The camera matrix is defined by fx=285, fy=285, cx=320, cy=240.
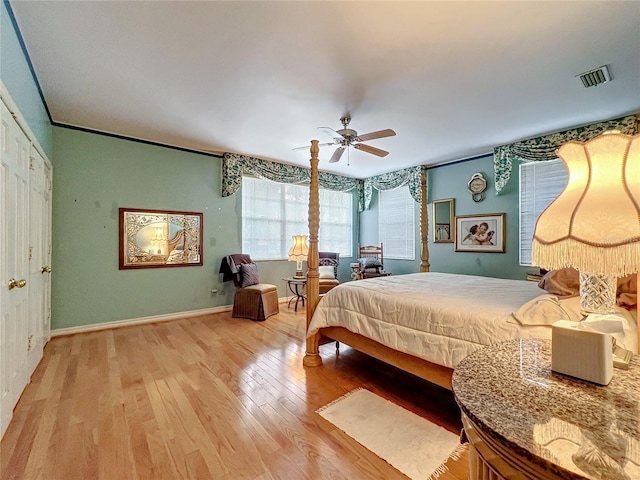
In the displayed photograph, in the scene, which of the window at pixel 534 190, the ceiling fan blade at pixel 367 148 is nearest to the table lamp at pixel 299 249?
the ceiling fan blade at pixel 367 148

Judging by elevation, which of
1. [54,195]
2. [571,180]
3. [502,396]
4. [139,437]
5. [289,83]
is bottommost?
[139,437]

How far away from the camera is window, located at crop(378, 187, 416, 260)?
5.61m

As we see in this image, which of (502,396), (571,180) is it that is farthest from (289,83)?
(502,396)

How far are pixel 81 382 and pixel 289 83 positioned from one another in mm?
3089

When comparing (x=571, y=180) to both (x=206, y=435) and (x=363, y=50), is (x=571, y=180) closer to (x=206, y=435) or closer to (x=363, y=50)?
(x=363, y=50)

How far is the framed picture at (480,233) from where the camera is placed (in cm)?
436

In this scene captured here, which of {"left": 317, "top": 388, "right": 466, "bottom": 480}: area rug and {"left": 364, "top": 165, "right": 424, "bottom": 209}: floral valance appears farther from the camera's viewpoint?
{"left": 364, "top": 165, "right": 424, "bottom": 209}: floral valance

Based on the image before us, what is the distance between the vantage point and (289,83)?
2551 millimetres

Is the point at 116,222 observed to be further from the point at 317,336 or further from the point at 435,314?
the point at 435,314

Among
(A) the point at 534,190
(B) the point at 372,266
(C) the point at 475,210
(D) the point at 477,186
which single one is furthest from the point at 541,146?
(B) the point at 372,266

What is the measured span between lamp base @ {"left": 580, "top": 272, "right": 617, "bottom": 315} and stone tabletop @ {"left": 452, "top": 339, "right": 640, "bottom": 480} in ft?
0.57

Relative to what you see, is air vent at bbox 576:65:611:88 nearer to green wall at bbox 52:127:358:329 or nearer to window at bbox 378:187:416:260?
window at bbox 378:187:416:260

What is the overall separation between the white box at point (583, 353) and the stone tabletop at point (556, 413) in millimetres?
21

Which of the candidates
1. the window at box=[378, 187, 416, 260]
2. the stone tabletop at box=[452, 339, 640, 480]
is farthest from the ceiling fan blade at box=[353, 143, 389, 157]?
the stone tabletop at box=[452, 339, 640, 480]
